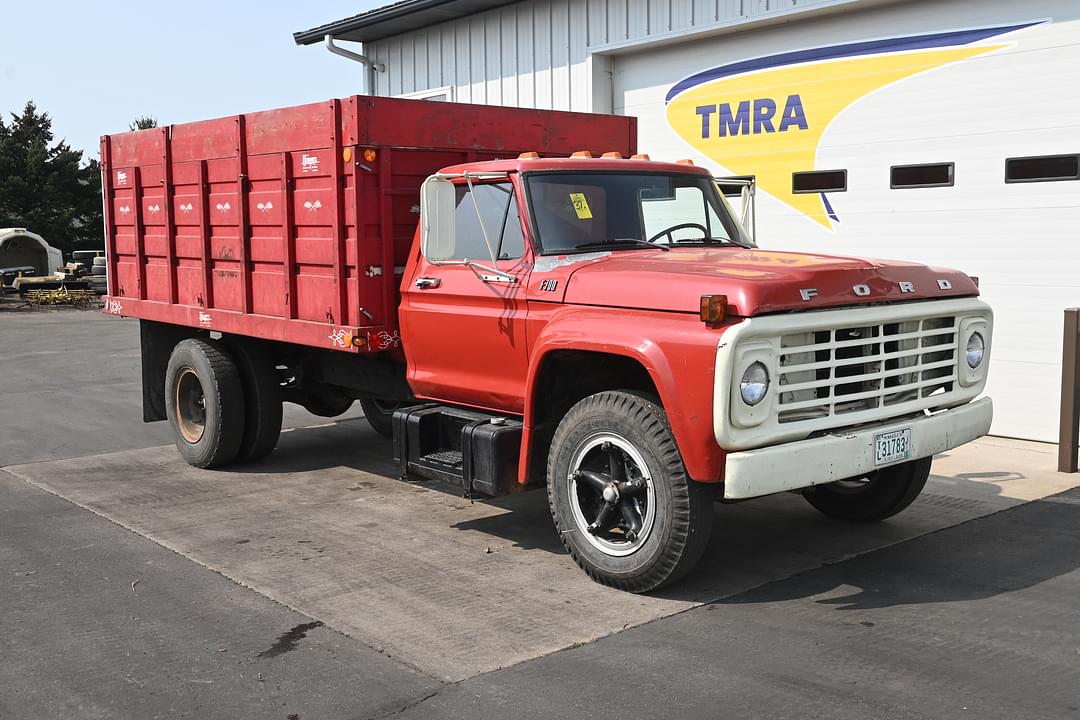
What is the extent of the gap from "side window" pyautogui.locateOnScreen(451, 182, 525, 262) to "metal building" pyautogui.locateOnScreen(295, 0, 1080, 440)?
515 centimetres

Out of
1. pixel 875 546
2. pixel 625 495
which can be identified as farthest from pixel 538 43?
pixel 625 495

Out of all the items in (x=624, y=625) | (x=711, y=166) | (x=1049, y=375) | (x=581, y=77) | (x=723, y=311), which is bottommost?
(x=624, y=625)

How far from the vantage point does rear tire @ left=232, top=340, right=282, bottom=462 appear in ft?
29.2

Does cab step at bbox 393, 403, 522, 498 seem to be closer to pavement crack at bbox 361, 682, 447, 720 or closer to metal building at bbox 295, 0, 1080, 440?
pavement crack at bbox 361, 682, 447, 720

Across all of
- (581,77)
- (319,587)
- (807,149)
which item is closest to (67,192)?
(581,77)

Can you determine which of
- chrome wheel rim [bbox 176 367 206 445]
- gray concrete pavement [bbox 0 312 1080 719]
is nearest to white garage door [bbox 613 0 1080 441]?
gray concrete pavement [bbox 0 312 1080 719]

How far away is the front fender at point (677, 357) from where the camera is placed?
5199 mm

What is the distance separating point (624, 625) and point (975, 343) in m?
2.68

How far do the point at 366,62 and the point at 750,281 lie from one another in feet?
42.1

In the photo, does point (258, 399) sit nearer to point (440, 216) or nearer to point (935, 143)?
point (440, 216)

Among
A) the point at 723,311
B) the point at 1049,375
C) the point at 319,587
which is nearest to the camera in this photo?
the point at 723,311

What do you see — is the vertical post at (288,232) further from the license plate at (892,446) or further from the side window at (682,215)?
the license plate at (892,446)

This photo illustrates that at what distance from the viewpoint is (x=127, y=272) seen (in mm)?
9984

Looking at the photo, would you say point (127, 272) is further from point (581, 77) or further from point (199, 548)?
point (581, 77)
